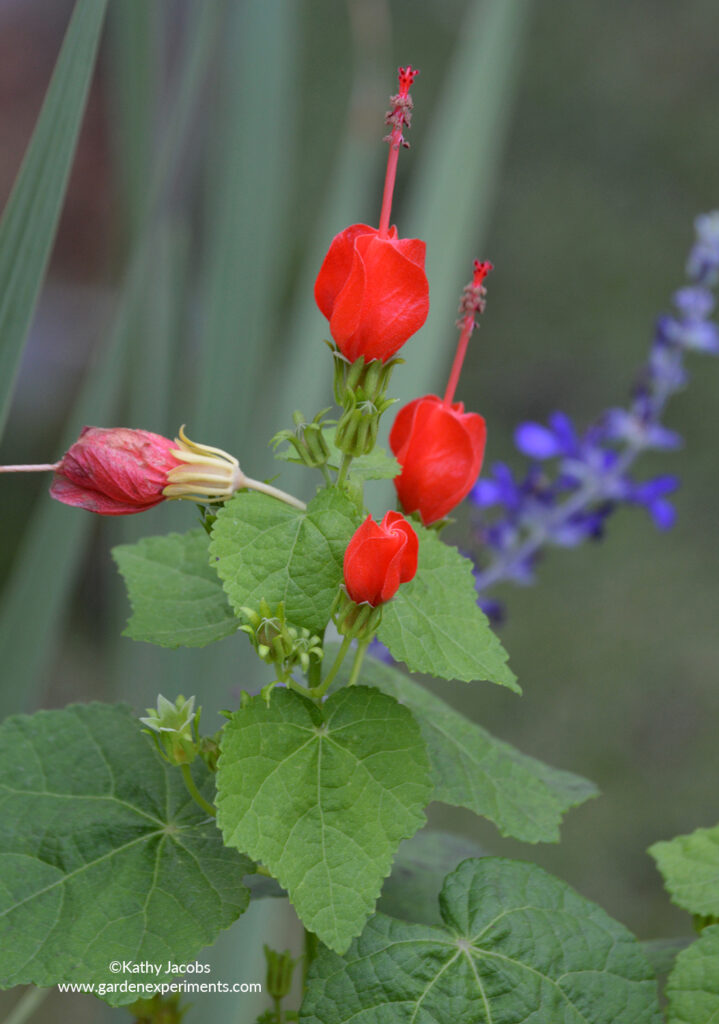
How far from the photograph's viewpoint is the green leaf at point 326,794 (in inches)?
10.2

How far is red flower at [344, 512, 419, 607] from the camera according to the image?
262 millimetres

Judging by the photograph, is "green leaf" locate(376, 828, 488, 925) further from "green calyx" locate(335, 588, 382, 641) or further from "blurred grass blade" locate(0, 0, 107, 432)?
"blurred grass blade" locate(0, 0, 107, 432)

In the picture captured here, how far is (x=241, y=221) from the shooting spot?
672 millimetres

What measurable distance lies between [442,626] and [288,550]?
50mm

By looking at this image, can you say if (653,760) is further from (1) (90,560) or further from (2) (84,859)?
(2) (84,859)

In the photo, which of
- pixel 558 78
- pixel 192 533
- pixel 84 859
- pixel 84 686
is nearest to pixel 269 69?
pixel 192 533

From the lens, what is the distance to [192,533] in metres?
0.36

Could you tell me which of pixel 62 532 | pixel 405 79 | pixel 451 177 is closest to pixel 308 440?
pixel 405 79

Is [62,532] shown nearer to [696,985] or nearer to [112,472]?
[112,472]

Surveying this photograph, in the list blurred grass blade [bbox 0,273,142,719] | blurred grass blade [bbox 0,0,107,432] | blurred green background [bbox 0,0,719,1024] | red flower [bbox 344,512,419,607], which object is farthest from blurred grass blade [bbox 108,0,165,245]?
red flower [bbox 344,512,419,607]

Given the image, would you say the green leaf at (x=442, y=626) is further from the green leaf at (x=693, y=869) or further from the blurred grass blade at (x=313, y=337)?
the blurred grass blade at (x=313, y=337)

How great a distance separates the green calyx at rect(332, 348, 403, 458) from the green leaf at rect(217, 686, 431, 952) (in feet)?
0.24

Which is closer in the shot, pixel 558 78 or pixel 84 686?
pixel 84 686

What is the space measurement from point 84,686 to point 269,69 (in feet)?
3.20
